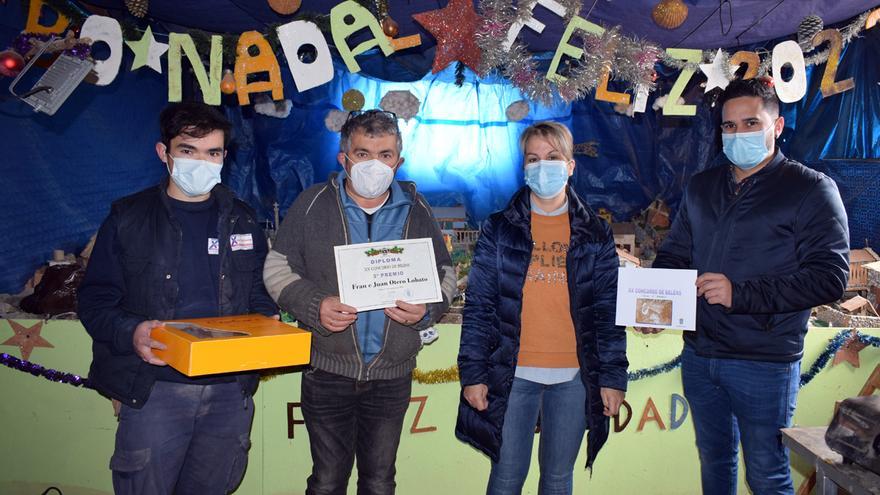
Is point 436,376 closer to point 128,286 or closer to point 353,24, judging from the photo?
point 128,286

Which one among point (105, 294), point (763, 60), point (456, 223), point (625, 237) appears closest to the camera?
point (105, 294)

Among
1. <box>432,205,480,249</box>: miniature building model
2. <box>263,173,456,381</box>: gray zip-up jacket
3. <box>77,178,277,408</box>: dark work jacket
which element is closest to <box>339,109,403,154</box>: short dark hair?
<box>263,173,456,381</box>: gray zip-up jacket

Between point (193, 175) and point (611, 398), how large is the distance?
1.70 m

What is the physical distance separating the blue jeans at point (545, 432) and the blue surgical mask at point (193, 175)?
1331 millimetres

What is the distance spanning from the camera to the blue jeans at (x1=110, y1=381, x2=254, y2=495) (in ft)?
7.17

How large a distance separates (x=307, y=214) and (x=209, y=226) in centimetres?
35

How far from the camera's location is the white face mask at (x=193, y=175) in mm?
2268

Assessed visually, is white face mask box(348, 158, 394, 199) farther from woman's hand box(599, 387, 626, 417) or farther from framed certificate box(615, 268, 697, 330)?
woman's hand box(599, 387, 626, 417)

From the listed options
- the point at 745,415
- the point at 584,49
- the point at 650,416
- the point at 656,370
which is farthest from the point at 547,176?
the point at 650,416

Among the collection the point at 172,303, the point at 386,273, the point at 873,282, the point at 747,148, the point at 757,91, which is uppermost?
the point at 757,91

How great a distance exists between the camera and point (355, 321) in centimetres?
239

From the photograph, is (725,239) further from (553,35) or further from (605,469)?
(553,35)

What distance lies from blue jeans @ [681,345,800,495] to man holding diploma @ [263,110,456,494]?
1.06 meters

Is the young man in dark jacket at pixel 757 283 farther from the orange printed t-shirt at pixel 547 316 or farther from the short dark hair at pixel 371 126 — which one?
the short dark hair at pixel 371 126
